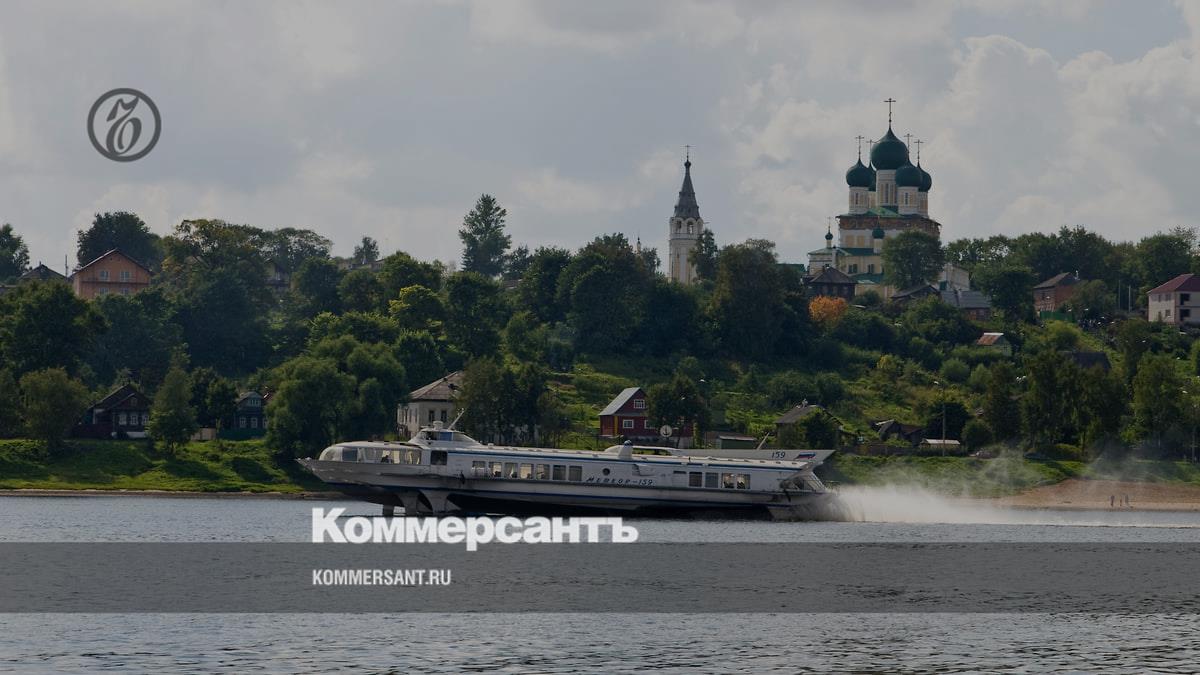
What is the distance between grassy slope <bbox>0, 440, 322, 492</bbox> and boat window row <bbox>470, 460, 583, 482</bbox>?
167ft

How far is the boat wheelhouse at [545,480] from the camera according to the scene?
123m

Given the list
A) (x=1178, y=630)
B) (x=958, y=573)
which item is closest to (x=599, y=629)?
(x=1178, y=630)

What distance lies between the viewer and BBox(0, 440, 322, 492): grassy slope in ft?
559

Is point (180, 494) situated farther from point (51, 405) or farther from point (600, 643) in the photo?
point (600, 643)

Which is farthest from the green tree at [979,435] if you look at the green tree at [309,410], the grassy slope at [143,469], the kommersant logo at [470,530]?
the kommersant logo at [470,530]

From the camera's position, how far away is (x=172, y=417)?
180625 millimetres

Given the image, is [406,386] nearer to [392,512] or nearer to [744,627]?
[392,512]

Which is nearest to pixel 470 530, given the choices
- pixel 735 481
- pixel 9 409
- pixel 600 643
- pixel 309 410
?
pixel 735 481

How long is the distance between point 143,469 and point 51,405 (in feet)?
37.5

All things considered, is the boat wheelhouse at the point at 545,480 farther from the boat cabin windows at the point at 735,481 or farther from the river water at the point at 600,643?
the river water at the point at 600,643

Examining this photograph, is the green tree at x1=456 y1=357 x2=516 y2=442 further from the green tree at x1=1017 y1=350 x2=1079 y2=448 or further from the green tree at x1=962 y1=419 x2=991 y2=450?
the green tree at x1=1017 y1=350 x2=1079 y2=448

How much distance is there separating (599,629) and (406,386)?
128818 mm

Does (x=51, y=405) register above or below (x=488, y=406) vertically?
below

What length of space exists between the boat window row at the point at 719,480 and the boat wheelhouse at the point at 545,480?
2.7 inches
